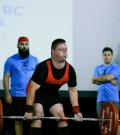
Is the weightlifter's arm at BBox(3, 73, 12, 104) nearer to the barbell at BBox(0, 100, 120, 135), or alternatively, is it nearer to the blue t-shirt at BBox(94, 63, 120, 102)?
the barbell at BBox(0, 100, 120, 135)

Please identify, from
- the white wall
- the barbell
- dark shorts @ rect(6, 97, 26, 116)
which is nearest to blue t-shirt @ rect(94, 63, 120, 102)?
the white wall

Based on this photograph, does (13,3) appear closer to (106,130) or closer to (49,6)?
(49,6)

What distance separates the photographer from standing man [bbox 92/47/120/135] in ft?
19.5

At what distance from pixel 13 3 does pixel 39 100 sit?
1.96 m

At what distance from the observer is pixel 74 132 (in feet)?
22.8

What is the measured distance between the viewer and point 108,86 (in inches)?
235

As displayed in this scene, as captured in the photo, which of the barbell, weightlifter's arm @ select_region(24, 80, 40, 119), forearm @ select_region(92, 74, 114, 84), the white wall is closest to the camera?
weightlifter's arm @ select_region(24, 80, 40, 119)

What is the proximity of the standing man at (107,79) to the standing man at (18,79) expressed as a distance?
79cm

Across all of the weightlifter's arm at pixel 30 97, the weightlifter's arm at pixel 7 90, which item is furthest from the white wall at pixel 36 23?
the weightlifter's arm at pixel 30 97

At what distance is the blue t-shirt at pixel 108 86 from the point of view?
Answer: 19.5 feet

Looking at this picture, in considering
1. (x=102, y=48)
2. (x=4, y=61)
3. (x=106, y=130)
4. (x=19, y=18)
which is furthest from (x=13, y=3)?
(x=106, y=130)

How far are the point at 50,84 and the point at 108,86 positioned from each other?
1.24m

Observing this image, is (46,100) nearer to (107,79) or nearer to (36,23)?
(107,79)

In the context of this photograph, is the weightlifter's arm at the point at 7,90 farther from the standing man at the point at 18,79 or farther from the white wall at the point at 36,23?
the white wall at the point at 36,23
